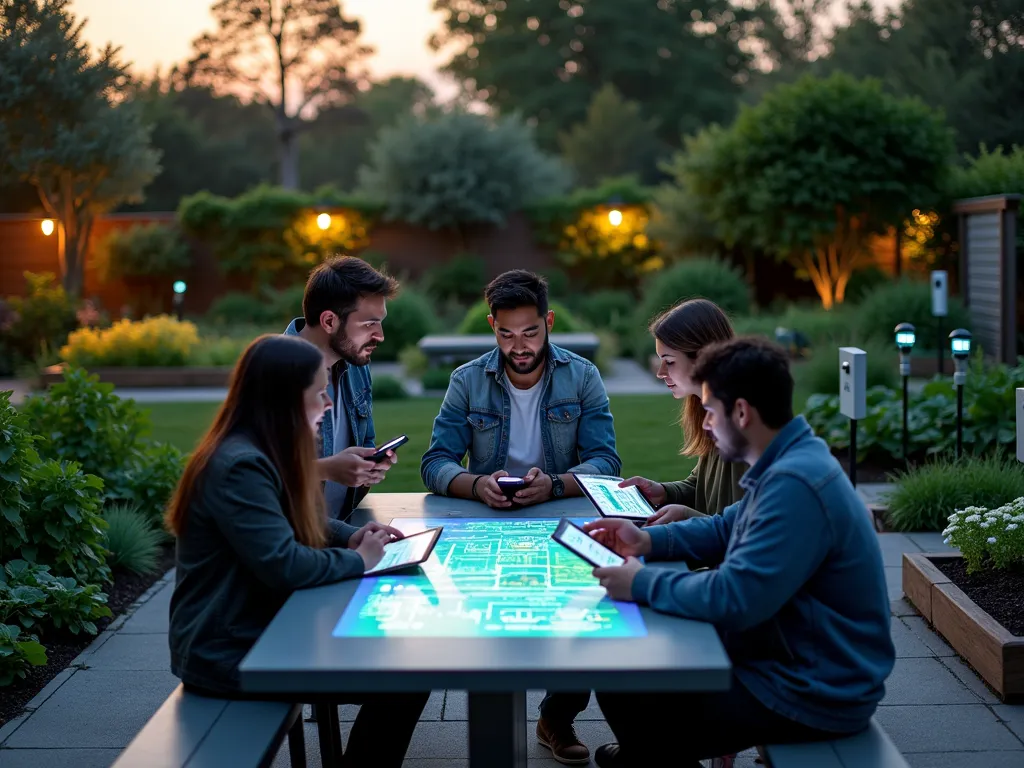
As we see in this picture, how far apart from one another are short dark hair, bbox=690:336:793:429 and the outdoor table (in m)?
0.50

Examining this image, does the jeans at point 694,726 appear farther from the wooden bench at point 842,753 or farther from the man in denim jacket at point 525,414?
the man in denim jacket at point 525,414

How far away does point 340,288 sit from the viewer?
388cm

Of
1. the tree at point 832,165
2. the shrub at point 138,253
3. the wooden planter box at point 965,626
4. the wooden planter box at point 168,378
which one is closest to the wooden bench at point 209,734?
the wooden planter box at point 965,626

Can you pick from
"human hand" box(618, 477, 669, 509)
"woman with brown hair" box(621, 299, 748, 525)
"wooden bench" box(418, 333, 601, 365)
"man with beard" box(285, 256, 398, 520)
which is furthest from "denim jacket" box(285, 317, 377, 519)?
"wooden bench" box(418, 333, 601, 365)

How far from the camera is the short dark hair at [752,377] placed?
2461 millimetres

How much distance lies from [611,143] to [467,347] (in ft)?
74.2

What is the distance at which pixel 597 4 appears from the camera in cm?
3741

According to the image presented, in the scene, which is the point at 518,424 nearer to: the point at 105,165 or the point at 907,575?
the point at 907,575

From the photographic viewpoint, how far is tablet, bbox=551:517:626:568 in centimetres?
263

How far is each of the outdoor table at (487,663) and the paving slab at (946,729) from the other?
5.03 ft

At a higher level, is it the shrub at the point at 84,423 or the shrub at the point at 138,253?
the shrub at the point at 138,253

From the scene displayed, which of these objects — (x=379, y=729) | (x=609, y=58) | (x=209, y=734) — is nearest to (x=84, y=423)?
(x=379, y=729)

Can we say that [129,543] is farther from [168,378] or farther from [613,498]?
[168,378]

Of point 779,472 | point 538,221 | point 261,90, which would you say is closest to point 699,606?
point 779,472
